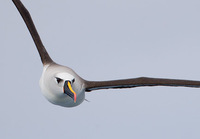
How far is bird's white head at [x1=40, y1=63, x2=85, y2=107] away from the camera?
17469 millimetres

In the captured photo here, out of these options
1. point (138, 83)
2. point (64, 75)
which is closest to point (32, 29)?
point (64, 75)

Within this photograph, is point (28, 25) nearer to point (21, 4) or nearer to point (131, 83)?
point (21, 4)

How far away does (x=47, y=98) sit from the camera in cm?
1889

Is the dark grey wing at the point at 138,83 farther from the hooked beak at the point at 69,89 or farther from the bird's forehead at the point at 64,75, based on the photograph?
the hooked beak at the point at 69,89

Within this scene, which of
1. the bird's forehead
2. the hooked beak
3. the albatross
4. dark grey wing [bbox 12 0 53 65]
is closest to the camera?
the hooked beak

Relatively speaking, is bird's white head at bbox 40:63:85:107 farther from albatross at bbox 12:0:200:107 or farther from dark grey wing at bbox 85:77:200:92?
dark grey wing at bbox 85:77:200:92

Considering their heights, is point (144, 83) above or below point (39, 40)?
below

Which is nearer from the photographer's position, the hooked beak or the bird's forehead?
the hooked beak

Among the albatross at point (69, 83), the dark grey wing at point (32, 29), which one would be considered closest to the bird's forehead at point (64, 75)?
the albatross at point (69, 83)

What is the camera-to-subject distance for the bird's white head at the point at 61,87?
17469 millimetres

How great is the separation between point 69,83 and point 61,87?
48 cm

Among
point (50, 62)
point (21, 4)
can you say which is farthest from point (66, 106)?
point (21, 4)

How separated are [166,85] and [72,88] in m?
4.47

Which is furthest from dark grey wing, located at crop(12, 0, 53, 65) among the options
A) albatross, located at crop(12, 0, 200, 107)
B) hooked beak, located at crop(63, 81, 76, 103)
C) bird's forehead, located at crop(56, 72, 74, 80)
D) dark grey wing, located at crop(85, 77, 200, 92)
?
hooked beak, located at crop(63, 81, 76, 103)
